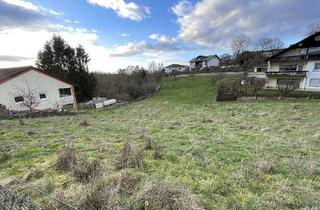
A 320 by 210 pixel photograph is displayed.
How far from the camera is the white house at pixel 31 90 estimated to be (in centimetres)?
1855

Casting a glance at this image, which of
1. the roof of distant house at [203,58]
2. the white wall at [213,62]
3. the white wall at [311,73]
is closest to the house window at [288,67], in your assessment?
the white wall at [311,73]

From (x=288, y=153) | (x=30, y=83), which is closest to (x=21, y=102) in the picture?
(x=30, y=83)

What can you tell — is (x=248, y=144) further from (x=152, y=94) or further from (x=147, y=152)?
(x=152, y=94)

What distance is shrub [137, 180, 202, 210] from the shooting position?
3.02 metres

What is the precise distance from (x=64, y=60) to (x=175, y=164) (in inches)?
1195

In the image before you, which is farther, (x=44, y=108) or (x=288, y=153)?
(x=44, y=108)

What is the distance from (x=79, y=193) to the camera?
3273mm

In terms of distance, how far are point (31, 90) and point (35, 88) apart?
55 centimetres

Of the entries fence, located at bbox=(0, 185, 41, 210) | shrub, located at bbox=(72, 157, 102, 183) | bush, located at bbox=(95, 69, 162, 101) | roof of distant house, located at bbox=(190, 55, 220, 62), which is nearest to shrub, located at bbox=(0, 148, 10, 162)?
shrub, located at bbox=(72, 157, 102, 183)

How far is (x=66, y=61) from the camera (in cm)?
2988

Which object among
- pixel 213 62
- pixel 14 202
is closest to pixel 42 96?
pixel 14 202

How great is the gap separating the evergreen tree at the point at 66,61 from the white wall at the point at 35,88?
5797mm

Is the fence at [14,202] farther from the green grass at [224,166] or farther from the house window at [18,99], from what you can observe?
the house window at [18,99]

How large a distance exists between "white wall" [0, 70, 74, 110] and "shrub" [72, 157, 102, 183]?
750 inches
